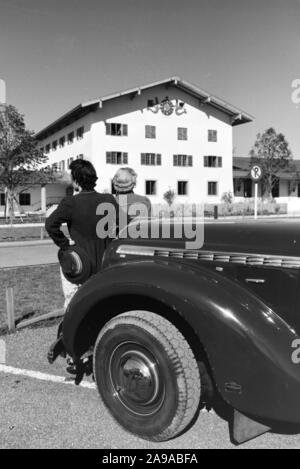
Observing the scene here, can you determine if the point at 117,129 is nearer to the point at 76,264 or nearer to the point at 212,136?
the point at 212,136

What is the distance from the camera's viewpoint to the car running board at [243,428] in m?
2.51

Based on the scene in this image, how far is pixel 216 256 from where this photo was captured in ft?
9.21

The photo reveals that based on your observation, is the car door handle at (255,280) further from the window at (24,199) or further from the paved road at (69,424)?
the window at (24,199)

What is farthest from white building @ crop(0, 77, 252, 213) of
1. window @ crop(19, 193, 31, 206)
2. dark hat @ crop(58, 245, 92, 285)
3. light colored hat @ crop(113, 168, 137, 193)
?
dark hat @ crop(58, 245, 92, 285)

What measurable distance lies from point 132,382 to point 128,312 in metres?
0.43

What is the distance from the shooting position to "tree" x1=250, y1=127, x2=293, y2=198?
1662 inches

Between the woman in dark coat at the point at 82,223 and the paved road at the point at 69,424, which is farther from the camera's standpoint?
the woman in dark coat at the point at 82,223

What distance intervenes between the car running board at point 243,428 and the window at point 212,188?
129ft

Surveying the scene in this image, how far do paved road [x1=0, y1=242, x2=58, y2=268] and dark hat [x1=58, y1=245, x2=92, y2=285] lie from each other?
7.50 m

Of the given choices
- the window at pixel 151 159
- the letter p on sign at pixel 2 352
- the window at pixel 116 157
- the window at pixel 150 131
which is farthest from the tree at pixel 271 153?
the letter p on sign at pixel 2 352

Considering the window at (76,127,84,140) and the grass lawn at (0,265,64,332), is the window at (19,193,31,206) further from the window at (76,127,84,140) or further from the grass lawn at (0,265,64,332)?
the grass lawn at (0,265,64,332)

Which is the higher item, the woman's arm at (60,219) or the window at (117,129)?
the window at (117,129)
